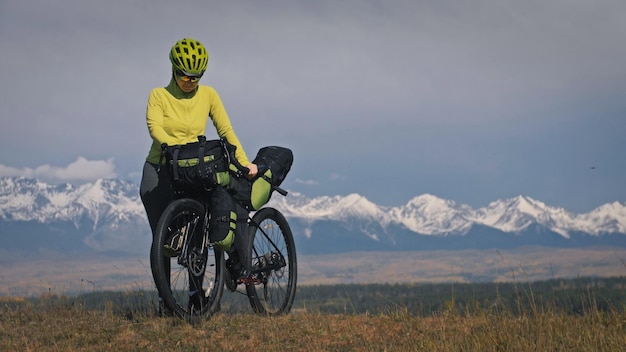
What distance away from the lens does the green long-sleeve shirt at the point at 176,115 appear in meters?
10.0

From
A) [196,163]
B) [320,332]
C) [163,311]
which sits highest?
[196,163]

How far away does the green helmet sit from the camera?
996 cm

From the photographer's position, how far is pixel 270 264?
11.5 m

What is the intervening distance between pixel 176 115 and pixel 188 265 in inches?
79.9

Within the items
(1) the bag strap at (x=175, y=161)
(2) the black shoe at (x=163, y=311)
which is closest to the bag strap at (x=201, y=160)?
(1) the bag strap at (x=175, y=161)

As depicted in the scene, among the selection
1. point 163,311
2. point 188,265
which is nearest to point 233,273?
point 163,311

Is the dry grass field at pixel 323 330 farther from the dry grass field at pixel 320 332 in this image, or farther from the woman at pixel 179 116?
the woman at pixel 179 116

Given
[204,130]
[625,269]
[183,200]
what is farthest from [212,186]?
[625,269]

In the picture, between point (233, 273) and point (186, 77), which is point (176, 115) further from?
point (233, 273)

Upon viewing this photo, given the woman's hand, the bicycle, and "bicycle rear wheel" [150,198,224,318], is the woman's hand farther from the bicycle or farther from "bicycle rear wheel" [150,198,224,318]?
"bicycle rear wheel" [150,198,224,318]

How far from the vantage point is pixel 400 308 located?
11297 mm

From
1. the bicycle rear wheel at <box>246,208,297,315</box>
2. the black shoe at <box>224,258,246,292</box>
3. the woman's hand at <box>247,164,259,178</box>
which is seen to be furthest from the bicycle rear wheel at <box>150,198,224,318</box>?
the woman's hand at <box>247,164,259,178</box>

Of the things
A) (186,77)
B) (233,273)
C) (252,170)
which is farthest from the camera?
(233,273)

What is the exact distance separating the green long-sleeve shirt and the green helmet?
44 cm
